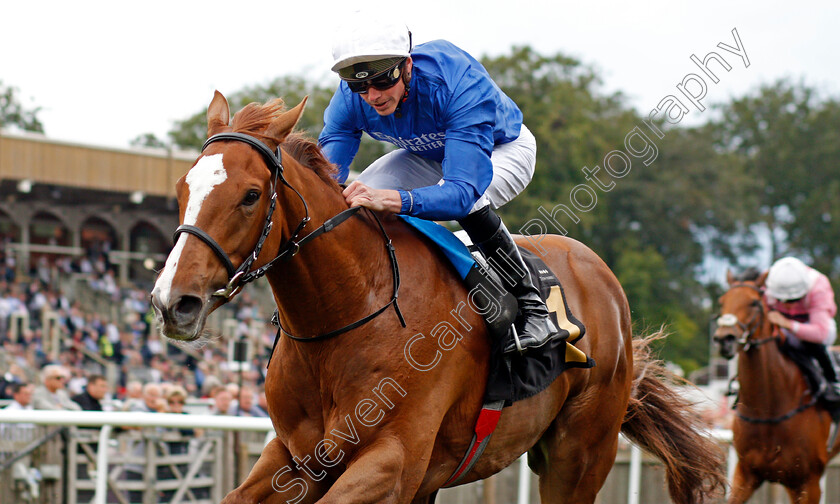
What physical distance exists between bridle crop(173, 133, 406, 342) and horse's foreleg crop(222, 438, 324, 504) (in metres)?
0.50

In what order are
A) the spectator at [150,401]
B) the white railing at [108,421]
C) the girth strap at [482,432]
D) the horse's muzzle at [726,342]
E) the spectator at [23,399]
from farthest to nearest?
the spectator at [150,401] → the spectator at [23,399] → the horse's muzzle at [726,342] → the white railing at [108,421] → the girth strap at [482,432]

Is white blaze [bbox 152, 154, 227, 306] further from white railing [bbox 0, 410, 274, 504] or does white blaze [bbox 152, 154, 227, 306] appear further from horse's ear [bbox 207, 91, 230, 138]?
white railing [bbox 0, 410, 274, 504]

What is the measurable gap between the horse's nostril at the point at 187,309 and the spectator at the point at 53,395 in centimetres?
503

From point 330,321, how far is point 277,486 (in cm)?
66

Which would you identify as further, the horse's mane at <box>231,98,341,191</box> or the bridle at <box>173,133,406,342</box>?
the horse's mane at <box>231,98,341,191</box>

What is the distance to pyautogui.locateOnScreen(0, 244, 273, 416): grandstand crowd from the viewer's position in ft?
24.0

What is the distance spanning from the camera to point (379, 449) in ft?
9.53

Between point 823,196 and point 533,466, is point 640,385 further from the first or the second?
point 823,196

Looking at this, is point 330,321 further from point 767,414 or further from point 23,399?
point 23,399

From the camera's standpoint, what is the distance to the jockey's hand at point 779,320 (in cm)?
683

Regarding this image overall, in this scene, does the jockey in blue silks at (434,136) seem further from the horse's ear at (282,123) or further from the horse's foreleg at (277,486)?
the horse's foreleg at (277,486)

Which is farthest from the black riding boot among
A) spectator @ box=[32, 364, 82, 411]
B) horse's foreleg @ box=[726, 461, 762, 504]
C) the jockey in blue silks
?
spectator @ box=[32, 364, 82, 411]

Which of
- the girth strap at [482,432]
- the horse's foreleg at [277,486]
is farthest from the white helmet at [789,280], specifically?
the horse's foreleg at [277,486]

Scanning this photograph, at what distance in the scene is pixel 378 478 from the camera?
2.84 metres
